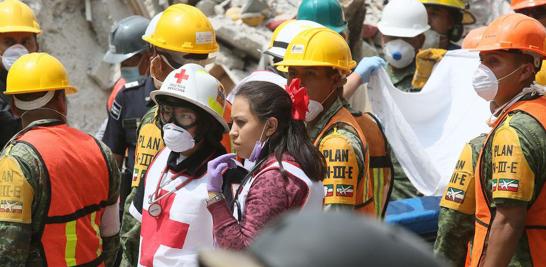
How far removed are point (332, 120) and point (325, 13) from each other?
68.1 inches

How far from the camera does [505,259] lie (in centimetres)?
401

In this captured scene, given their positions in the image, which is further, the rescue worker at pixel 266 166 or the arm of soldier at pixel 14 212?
the arm of soldier at pixel 14 212

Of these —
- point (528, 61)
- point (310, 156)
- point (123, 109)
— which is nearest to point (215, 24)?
point (123, 109)

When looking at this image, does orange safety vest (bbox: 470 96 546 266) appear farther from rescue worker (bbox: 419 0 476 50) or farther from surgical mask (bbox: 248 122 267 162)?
rescue worker (bbox: 419 0 476 50)

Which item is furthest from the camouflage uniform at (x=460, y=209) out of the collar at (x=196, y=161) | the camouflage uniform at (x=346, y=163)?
the collar at (x=196, y=161)

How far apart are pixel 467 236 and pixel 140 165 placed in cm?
169

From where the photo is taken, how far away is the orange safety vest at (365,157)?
460cm

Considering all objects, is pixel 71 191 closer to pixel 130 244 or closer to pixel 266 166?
pixel 130 244

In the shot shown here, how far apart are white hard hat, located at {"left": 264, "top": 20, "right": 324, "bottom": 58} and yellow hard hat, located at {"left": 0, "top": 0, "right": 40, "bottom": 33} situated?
6.59ft

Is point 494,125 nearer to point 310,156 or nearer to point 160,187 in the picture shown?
point 310,156

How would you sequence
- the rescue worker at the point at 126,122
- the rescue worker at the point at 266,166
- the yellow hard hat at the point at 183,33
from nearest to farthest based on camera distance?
the rescue worker at the point at 266,166
the yellow hard hat at the point at 183,33
the rescue worker at the point at 126,122

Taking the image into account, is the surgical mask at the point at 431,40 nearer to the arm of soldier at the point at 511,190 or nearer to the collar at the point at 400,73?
the collar at the point at 400,73

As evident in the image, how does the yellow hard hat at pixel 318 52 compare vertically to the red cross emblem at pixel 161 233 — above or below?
above

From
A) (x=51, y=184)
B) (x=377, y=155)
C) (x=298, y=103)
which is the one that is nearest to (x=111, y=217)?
(x=51, y=184)
